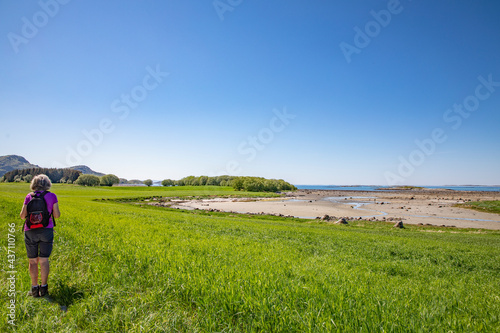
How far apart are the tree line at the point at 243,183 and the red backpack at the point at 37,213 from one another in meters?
138

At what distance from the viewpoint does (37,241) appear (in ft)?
17.8

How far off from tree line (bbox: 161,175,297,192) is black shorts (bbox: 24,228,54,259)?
13811cm

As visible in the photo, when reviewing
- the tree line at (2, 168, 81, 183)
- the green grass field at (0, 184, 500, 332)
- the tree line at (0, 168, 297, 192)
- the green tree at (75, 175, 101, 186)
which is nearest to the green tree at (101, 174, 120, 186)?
the tree line at (0, 168, 297, 192)

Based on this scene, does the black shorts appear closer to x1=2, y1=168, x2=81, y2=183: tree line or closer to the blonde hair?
the blonde hair

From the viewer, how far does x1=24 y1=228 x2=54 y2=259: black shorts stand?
5.41 m

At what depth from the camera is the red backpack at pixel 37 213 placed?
5355 mm

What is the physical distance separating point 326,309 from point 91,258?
6894 millimetres

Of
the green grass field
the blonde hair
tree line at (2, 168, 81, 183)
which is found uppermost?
tree line at (2, 168, 81, 183)

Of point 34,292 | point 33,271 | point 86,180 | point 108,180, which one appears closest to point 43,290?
point 34,292

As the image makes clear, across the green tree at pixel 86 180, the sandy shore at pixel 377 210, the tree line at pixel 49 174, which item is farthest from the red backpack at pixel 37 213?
the tree line at pixel 49 174

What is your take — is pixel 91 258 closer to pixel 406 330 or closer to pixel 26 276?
pixel 26 276

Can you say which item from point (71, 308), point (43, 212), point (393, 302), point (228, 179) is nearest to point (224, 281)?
point (71, 308)

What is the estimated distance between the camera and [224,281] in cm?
506

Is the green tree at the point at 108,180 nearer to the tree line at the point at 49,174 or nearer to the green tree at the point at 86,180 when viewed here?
the green tree at the point at 86,180
